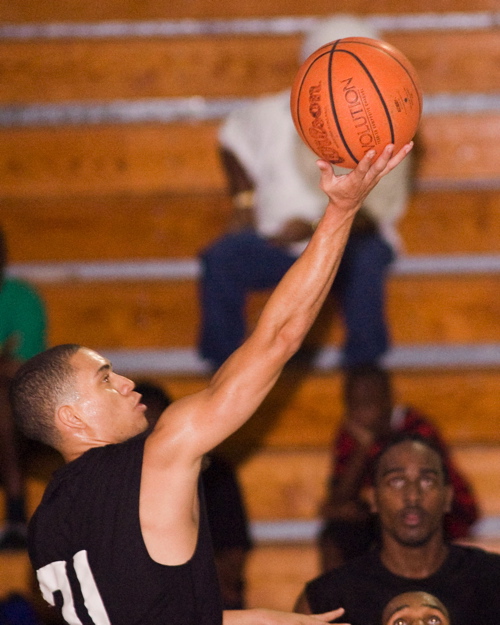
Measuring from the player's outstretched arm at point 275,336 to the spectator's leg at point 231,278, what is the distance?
2.26 meters

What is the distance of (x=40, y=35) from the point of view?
204 inches

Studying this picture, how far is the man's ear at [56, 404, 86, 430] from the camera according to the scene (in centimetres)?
235

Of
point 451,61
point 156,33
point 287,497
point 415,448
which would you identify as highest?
point 156,33

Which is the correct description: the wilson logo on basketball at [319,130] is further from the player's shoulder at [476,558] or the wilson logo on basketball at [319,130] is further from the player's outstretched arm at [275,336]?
the player's shoulder at [476,558]

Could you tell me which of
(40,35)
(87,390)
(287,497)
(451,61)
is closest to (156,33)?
(40,35)

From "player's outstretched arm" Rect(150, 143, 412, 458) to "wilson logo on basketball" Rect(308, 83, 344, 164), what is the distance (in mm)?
303

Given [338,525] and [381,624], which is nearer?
[381,624]

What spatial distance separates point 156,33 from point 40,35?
667mm

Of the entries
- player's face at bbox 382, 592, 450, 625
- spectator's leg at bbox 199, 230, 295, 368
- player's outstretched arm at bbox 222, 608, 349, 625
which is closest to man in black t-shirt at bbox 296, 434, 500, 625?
player's face at bbox 382, 592, 450, 625

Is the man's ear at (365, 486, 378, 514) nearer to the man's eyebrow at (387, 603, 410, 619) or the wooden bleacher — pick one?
the man's eyebrow at (387, 603, 410, 619)

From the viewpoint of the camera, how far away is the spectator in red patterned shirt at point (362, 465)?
397 cm

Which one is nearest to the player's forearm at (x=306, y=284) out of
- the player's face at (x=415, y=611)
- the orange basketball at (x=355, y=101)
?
the orange basketball at (x=355, y=101)

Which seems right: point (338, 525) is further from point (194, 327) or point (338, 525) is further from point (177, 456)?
point (177, 456)

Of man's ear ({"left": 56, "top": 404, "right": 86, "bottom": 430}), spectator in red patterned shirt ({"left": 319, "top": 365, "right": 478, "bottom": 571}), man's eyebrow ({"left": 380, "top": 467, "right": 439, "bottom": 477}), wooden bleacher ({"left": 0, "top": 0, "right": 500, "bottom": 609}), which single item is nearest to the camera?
man's ear ({"left": 56, "top": 404, "right": 86, "bottom": 430})
